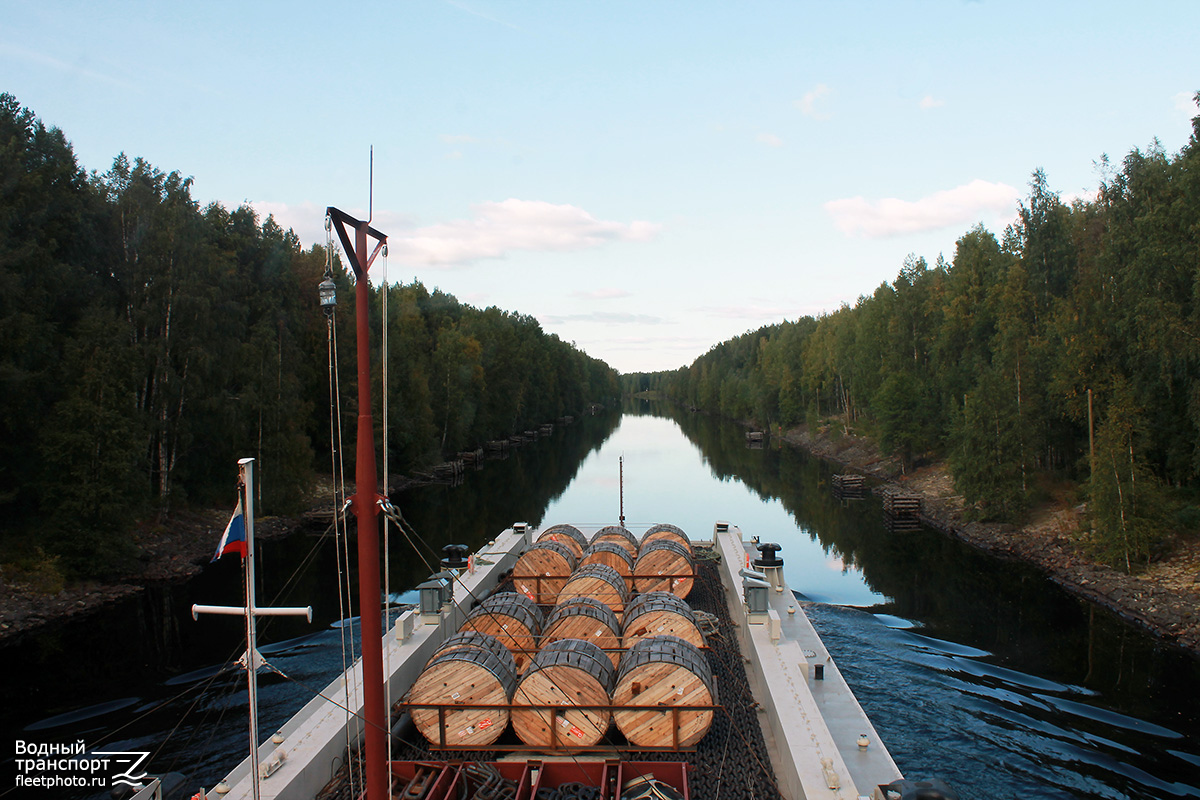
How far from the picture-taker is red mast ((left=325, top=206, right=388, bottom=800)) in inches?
311

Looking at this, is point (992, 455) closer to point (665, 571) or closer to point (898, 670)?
point (898, 670)

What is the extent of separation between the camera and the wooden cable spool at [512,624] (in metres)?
14.6

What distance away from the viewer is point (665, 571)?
1970 cm

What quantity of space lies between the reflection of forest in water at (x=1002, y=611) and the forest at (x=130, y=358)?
73.0 feet

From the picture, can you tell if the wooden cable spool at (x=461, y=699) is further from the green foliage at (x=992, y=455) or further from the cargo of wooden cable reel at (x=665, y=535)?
the green foliage at (x=992, y=455)

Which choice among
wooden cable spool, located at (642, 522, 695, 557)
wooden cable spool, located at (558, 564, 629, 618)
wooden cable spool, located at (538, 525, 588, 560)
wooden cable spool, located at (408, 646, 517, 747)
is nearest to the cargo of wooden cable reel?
wooden cable spool, located at (642, 522, 695, 557)

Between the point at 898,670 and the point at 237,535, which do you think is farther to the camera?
the point at 898,670

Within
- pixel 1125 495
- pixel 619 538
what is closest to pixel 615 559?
pixel 619 538

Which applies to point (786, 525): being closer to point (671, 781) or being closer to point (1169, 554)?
point (1169, 554)

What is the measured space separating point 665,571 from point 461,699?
8666 millimetres

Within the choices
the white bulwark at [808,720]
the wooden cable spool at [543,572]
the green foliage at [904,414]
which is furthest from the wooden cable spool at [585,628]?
the green foliage at [904,414]

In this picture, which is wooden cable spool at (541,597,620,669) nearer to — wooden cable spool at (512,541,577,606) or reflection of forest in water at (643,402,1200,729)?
wooden cable spool at (512,541,577,606)

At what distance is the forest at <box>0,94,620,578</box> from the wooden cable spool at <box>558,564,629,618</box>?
7.25 meters

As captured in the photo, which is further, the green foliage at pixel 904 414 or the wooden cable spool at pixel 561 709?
the green foliage at pixel 904 414
